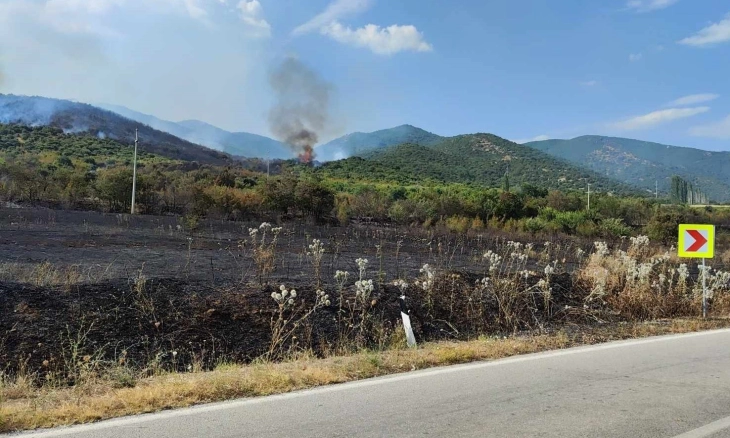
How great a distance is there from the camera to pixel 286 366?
6598mm

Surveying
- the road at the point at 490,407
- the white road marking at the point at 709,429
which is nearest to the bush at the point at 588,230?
the road at the point at 490,407

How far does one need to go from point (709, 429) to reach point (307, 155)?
85.9m

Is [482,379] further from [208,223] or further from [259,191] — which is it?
[259,191]

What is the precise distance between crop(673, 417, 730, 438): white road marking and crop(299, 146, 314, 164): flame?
83168mm

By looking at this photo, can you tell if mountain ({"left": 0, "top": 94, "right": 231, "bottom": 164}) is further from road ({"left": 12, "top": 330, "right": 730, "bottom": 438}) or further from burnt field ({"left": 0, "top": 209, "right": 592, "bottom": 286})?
road ({"left": 12, "top": 330, "right": 730, "bottom": 438})

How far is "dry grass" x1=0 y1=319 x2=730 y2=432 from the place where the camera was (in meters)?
4.75

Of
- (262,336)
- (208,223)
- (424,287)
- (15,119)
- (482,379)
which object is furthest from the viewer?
(15,119)

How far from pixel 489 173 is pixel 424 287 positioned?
104 meters

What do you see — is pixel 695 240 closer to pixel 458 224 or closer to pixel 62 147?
pixel 458 224

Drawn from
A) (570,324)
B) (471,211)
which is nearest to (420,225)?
(471,211)

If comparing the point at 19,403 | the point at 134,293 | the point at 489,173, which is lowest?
the point at 19,403

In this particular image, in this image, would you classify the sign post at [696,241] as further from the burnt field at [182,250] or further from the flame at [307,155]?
the flame at [307,155]

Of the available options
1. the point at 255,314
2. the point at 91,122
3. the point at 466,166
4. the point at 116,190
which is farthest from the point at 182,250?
the point at 466,166

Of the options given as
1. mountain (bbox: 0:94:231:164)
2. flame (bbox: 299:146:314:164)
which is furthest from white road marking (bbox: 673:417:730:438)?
mountain (bbox: 0:94:231:164)
